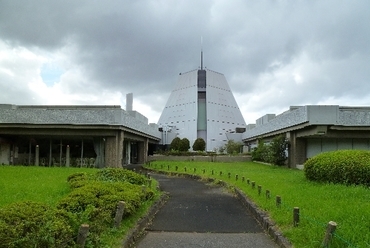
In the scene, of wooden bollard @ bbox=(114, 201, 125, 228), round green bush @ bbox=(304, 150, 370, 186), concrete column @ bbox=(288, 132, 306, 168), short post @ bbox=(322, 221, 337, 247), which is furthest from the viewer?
concrete column @ bbox=(288, 132, 306, 168)

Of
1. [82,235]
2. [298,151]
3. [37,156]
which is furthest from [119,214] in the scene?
[37,156]

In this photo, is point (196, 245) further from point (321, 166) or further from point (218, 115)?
point (218, 115)

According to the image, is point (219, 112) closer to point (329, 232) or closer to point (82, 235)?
point (329, 232)

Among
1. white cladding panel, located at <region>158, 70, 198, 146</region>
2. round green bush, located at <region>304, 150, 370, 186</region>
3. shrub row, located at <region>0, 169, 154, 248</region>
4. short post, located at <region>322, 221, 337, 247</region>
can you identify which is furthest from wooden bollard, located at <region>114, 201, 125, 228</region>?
white cladding panel, located at <region>158, 70, 198, 146</region>

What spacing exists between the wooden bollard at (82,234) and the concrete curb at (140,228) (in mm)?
982

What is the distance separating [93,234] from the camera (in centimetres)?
491

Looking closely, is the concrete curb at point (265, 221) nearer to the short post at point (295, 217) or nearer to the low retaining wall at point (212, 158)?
the short post at point (295, 217)

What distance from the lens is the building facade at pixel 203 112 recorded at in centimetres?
4600

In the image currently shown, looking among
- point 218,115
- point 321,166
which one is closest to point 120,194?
point 321,166

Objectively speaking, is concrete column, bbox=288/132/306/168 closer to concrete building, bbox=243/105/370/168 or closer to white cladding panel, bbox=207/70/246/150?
concrete building, bbox=243/105/370/168

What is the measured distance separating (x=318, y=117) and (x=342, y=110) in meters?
1.55

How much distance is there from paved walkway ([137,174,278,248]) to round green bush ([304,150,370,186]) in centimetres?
275

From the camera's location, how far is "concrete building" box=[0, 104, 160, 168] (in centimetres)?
1916

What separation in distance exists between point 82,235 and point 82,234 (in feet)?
0.05
